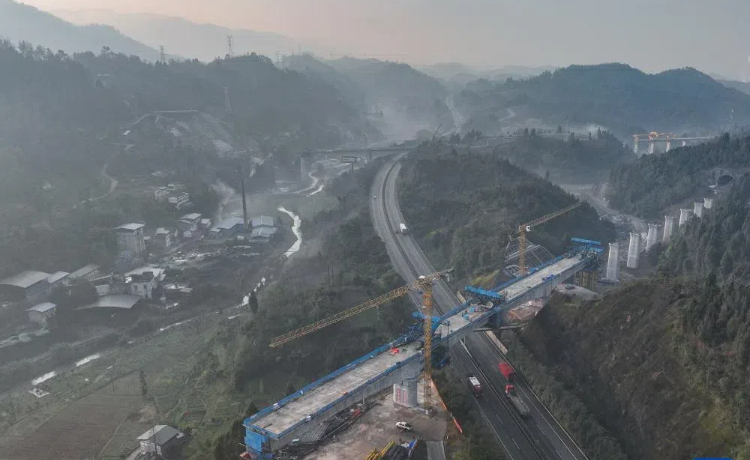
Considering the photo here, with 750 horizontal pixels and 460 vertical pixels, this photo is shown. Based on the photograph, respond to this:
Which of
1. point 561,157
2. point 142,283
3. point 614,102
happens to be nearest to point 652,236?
point 142,283

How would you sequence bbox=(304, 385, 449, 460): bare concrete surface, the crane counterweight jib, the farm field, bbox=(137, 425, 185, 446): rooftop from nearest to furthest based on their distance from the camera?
bbox=(304, 385, 449, 460): bare concrete surface < bbox=(137, 425, 185, 446): rooftop < the farm field < the crane counterweight jib

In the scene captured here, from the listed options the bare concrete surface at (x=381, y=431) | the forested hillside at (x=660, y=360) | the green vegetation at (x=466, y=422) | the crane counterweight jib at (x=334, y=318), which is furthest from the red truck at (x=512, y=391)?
the crane counterweight jib at (x=334, y=318)

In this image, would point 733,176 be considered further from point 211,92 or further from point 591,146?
point 211,92

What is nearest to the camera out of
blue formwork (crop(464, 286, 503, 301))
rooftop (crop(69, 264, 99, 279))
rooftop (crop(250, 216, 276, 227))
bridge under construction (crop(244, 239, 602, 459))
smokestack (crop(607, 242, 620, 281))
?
bridge under construction (crop(244, 239, 602, 459))

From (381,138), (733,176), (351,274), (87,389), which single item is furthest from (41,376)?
(381,138)

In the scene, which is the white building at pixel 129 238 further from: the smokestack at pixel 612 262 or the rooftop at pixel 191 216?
the smokestack at pixel 612 262

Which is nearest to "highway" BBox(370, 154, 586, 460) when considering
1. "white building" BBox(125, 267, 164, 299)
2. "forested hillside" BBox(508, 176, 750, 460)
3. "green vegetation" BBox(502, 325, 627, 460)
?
"green vegetation" BBox(502, 325, 627, 460)

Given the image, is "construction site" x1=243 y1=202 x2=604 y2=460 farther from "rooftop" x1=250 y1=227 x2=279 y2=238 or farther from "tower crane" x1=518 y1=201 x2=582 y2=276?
"rooftop" x1=250 y1=227 x2=279 y2=238
